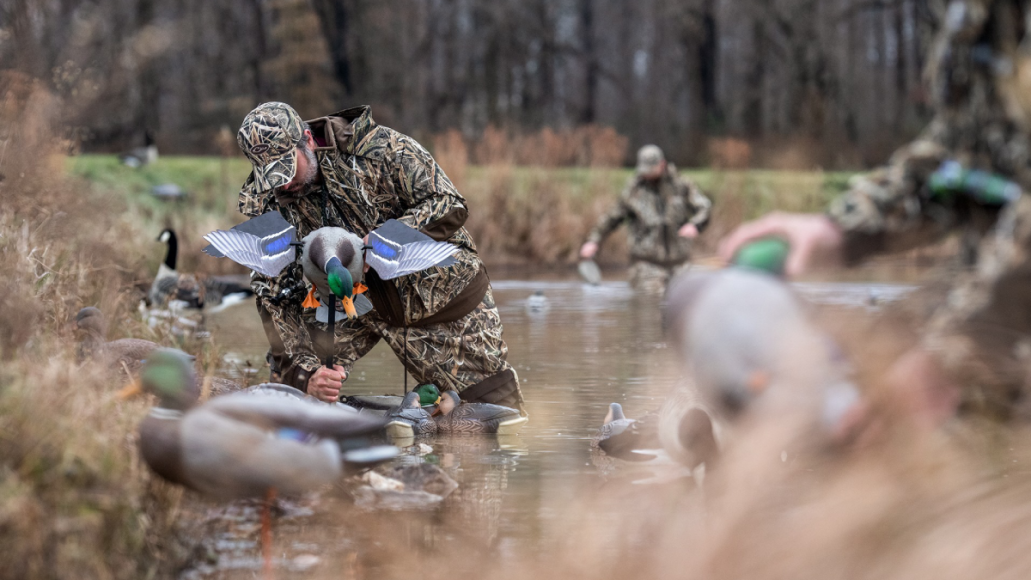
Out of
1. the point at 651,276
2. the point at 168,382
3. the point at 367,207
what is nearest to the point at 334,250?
the point at 367,207

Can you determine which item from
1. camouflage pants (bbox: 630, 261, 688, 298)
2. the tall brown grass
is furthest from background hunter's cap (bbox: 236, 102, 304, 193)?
camouflage pants (bbox: 630, 261, 688, 298)

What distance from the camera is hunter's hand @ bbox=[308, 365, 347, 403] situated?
16.5ft

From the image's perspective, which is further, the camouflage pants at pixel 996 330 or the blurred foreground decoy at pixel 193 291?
the blurred foreground decoy at pixel 193 291

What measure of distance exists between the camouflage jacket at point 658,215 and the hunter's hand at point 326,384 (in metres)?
7.25

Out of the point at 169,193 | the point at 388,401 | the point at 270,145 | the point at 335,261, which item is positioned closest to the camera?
the point at 335,261

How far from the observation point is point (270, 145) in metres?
5.11

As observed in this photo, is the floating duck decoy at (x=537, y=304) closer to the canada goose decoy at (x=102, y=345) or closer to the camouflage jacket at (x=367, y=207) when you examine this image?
the camouflage jacket at (x=367, y=207)

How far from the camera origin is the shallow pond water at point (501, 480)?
3492 mm

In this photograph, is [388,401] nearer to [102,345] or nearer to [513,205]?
[102,345]

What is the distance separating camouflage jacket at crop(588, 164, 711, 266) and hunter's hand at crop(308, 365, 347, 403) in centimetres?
725

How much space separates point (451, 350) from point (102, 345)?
4.99 feet

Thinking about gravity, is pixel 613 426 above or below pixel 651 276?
above

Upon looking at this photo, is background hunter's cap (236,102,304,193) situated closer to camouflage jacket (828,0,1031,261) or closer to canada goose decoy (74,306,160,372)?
canada goose decoy (74,306,160,372)

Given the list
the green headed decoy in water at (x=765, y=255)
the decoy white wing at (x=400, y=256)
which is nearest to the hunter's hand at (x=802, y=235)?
the green headed decoy in water at (x=765, y=255)
